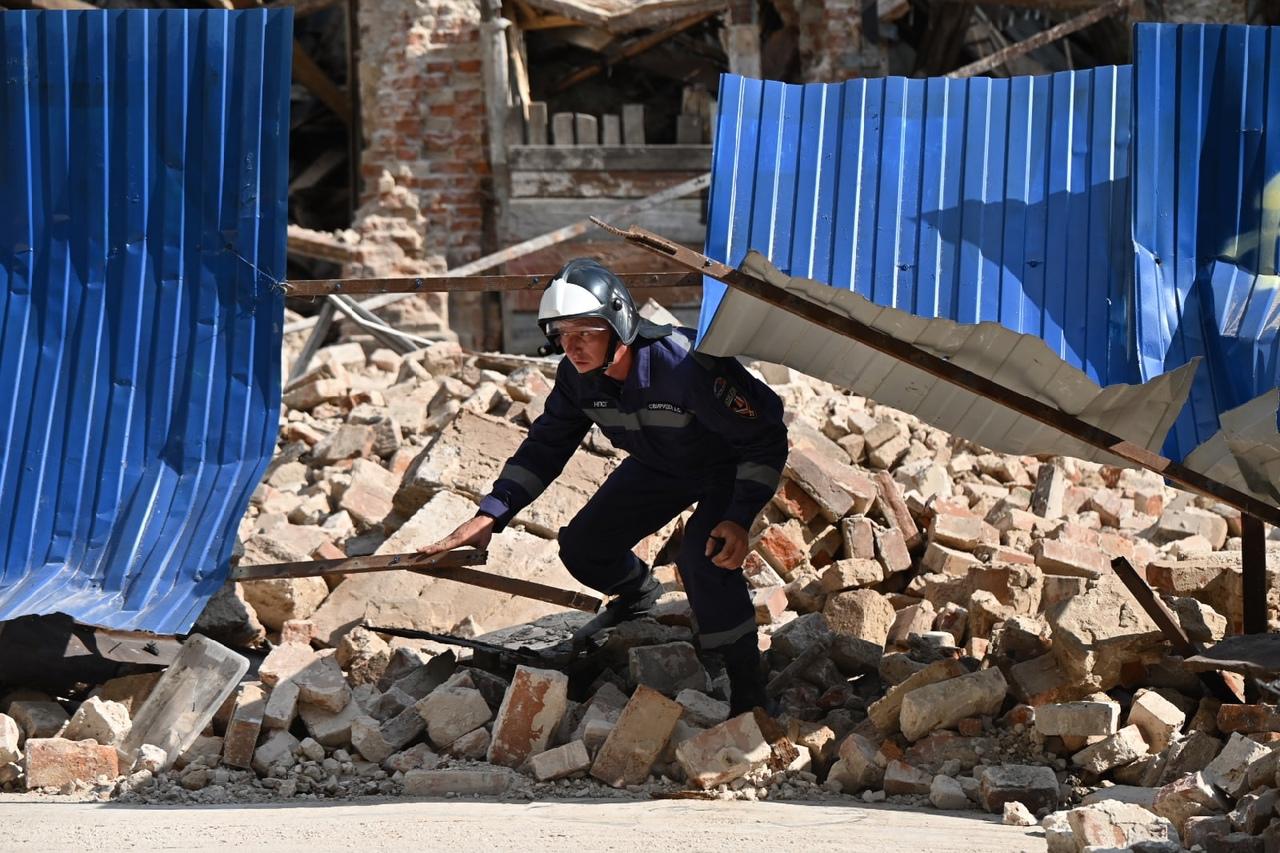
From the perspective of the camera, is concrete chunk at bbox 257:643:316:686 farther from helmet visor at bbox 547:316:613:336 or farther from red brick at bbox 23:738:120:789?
helmet visor at bbox 547:316:613:336

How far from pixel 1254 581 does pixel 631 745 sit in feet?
7.58

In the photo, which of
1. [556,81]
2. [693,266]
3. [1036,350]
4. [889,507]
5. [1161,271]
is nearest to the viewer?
[693,266]

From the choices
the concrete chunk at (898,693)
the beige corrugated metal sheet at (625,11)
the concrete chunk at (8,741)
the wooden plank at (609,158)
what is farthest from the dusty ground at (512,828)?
the beige corrugated metal sheet at (625,11)

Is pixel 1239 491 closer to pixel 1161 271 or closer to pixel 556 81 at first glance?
pixel 1161 271

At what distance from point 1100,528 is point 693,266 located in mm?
3701

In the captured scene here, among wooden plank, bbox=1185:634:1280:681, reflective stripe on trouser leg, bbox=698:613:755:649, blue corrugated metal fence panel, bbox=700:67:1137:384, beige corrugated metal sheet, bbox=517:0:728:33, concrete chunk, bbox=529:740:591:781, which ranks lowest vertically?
concrete chunk, bbox=529:740:591:781

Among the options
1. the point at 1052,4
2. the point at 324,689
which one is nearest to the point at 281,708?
the point at 324,689

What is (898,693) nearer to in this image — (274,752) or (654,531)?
(654,531)

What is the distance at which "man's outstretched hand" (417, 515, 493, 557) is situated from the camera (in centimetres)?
537

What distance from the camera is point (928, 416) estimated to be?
5.64 meters

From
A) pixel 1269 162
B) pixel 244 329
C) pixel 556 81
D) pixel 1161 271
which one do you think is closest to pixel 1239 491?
pixel 1161 271

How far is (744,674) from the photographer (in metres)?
5.35

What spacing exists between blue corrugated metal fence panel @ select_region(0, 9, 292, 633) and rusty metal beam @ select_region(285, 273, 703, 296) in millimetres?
178

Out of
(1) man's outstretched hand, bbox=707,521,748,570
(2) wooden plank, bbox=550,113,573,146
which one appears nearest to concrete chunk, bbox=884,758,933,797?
(1) man's outstretched hand, bbox=707,521,748,570
